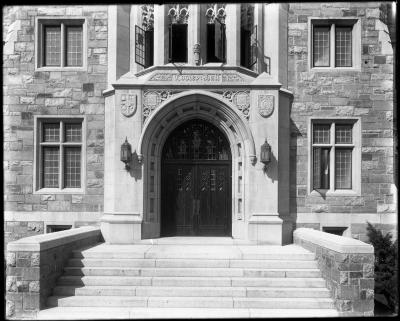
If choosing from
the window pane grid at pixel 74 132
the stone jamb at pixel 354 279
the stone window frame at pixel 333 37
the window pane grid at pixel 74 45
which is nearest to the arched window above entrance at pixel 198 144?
the window pane grid at pixel 74 132

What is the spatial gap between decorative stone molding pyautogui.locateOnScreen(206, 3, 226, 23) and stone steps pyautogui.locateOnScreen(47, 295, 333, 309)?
7.41 metres

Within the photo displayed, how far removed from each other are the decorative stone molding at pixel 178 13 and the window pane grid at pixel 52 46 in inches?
129

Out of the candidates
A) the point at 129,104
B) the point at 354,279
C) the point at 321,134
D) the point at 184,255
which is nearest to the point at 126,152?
the point at 129,104

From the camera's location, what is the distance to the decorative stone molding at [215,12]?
11.0 m

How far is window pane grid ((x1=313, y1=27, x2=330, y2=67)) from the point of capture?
11.3 m

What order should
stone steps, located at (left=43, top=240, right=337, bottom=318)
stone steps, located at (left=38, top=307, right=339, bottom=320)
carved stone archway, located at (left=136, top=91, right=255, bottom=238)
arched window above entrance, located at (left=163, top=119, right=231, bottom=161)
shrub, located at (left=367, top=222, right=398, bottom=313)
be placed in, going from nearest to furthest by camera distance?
stone steps, located at (left=38, top=307, right=339, bottom=320) → stone steps, located at (left=43, top=240, right=337, bottom=318) → shrub, located at (left=367, top=222, right=398, bottom=313) → carved stone archway, located at (left=136, top=91, right=255, bottom=238) → arched window above entrance, located at (left=163, top=119, right=231, bottom=161)

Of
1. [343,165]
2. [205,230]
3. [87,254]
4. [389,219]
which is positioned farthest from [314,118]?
[87,254]

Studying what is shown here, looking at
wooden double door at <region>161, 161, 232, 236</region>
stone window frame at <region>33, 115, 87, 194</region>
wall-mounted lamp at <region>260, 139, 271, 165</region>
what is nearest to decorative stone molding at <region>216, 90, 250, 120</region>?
wall-mounted lamp at <region>260, 139, 271, 165</region>

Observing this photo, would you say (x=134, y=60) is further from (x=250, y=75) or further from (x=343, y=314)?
(x=343, y=314)

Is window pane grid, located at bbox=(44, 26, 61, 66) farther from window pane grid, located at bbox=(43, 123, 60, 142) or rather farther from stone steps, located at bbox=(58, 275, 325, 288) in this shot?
stone steps, located at bbox=(58, 275, 325, 288)

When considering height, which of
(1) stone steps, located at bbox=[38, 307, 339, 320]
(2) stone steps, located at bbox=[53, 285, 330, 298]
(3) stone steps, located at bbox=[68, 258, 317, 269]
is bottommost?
(1) stone steps, located at bbox=[38, 307, 339, 320]

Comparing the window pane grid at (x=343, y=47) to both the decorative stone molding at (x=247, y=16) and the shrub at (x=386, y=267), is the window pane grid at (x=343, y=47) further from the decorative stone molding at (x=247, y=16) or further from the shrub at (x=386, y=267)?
the shrub at (x=386, y=267)

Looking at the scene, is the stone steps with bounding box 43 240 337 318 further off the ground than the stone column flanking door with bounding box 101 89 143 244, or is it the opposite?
the stone column flanking door with bounding box 101 89 143 244

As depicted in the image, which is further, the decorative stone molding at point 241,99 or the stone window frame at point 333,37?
the stone window frame at point 333,37
